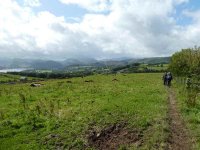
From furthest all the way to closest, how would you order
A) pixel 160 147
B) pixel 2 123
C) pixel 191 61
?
pixel 191 61 → pixel 2 123 → pixel 160 147

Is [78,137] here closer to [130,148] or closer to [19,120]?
[130,148]

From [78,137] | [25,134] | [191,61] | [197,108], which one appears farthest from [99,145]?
[191,61]

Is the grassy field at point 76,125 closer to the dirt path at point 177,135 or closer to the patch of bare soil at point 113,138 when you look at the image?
the patch of bare soil at point 113,138

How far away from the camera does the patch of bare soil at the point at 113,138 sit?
15.5 m

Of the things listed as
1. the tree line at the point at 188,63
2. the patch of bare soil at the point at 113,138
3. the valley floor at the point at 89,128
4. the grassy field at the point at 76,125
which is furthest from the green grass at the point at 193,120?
the tree line at the point at 188,63

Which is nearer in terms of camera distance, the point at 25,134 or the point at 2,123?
the point at 25,134

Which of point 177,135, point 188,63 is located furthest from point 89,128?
point 188,63

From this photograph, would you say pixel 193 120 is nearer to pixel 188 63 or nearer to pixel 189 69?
pixel 189 69

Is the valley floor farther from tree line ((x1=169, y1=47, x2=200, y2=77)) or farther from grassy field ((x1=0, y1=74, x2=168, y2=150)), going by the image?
tree line ((x1=169, y1=47, x2=200, y2=77))

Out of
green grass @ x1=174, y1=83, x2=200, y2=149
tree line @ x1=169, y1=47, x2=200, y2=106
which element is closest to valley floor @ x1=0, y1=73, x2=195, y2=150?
green grass @ x1=174, y1=83, x2=200, y2=149

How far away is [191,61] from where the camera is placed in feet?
174

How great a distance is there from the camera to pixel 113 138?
16.5 metres

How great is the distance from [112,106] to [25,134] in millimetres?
9306

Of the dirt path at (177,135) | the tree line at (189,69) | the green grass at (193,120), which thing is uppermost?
the tree line at (189,69)
